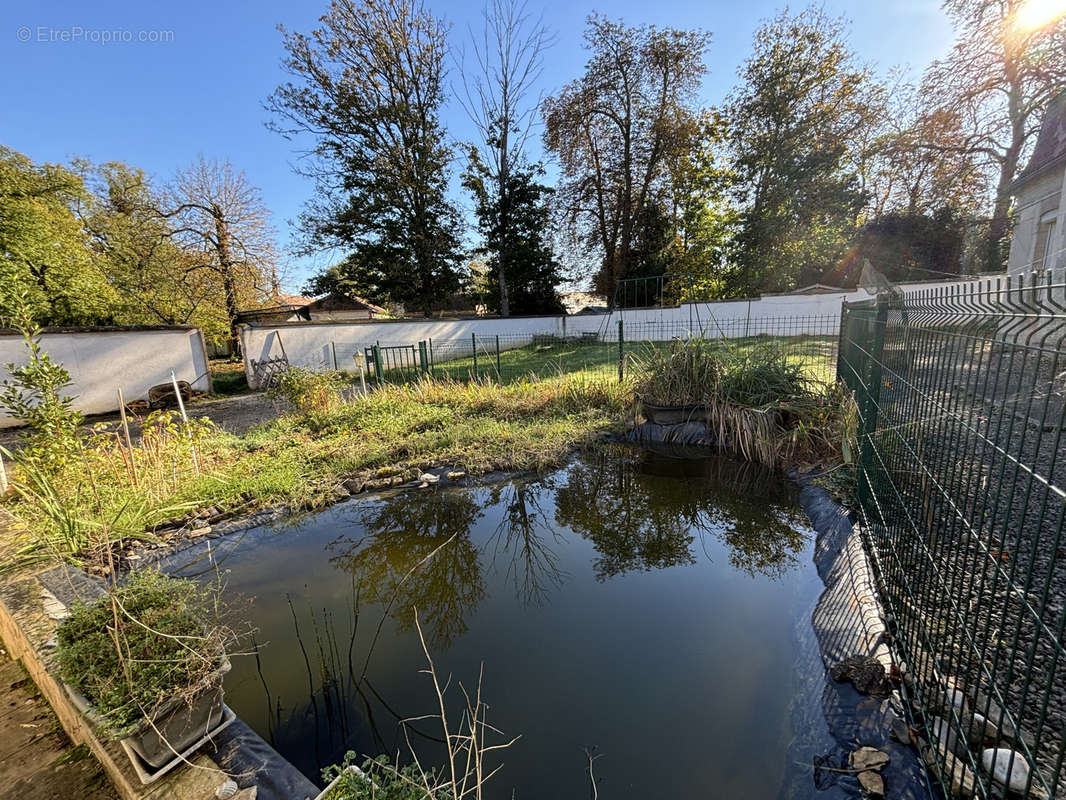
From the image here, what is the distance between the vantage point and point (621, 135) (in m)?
17.1

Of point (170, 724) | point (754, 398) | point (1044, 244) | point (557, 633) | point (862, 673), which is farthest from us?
point (1044, 244)

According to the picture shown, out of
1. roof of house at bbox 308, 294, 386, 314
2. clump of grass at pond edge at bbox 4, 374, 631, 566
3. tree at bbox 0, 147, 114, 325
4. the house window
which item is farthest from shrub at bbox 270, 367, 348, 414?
roof of house at bbox 308, 294, 386, 314

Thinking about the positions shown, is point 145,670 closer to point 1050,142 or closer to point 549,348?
point 549,348

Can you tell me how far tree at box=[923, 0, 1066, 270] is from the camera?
10516mm

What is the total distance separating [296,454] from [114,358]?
23.5 ft

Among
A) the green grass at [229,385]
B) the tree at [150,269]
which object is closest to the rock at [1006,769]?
the green grass at [229,385]

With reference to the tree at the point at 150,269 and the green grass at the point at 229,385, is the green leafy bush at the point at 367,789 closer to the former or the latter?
the green grass at the point at 229,385

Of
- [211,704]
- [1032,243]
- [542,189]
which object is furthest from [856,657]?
[542,189]

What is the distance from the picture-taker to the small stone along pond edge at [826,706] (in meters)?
1.32

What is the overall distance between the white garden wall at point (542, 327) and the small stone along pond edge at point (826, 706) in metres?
7.92

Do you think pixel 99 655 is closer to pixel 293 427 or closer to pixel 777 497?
pixel 777 497

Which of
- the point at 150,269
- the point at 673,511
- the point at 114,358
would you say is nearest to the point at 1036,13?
the point at 673,511

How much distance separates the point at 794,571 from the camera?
9.31 feet

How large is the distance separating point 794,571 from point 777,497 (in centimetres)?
117
